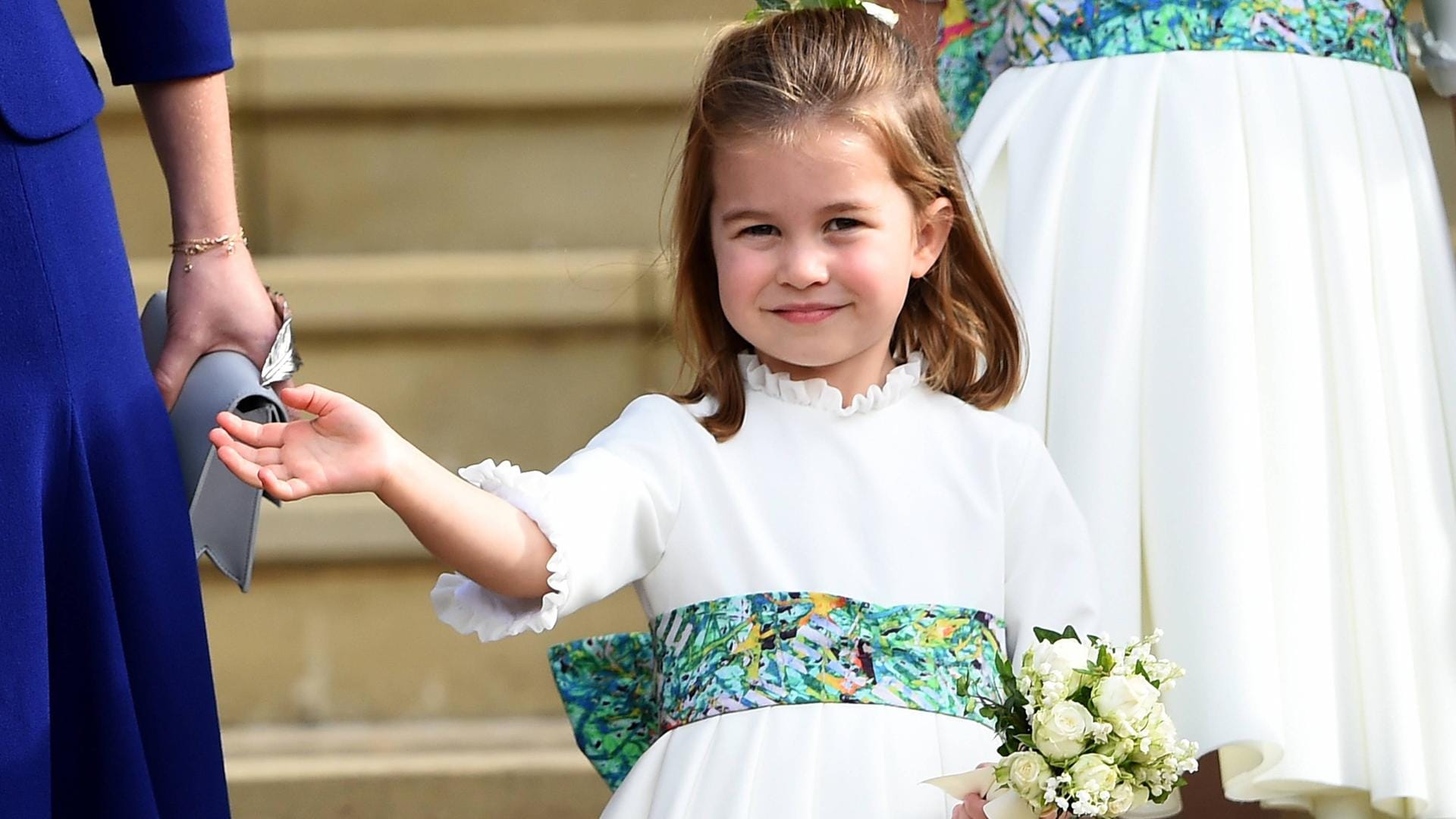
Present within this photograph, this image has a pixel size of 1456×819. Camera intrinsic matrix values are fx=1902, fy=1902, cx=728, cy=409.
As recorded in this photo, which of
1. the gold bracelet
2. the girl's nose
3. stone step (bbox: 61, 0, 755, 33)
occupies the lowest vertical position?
the girl's nose

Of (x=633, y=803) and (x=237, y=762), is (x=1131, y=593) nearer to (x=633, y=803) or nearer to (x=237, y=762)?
(x=633, y=803)

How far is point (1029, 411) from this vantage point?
7.23ft

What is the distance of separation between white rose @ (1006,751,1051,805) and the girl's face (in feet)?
1.59

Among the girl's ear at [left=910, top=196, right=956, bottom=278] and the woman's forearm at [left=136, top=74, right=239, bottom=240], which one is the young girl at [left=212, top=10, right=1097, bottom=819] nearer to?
the girl's ear at [left=910, top=196, right=956, bottom=278]

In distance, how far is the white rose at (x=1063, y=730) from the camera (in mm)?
1582

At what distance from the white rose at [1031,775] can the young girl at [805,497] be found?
0.19 meters

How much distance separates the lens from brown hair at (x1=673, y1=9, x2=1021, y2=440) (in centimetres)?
192

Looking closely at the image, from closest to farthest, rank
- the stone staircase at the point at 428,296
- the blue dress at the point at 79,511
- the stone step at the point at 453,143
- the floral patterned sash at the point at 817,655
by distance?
the blue dress at the point at 79,511
the floral patterned sash at the point at 817,655
the stone staircase at the point at 428,296
the stone step at the point at 453,143

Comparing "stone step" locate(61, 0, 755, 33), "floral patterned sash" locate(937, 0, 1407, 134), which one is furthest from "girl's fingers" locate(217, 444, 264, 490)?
"stone step" locate(61, 0, 755, 33)

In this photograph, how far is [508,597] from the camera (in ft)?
5.66

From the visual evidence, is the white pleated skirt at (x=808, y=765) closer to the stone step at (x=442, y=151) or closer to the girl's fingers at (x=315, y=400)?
the girl's fingers at (x=315, y=400)

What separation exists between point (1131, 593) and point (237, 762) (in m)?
1.84

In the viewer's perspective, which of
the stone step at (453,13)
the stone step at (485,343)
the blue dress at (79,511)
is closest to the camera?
the blue dress at (79,511)

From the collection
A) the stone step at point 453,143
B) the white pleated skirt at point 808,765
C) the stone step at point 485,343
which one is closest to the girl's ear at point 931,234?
the white pleated skirt at point 808,765
